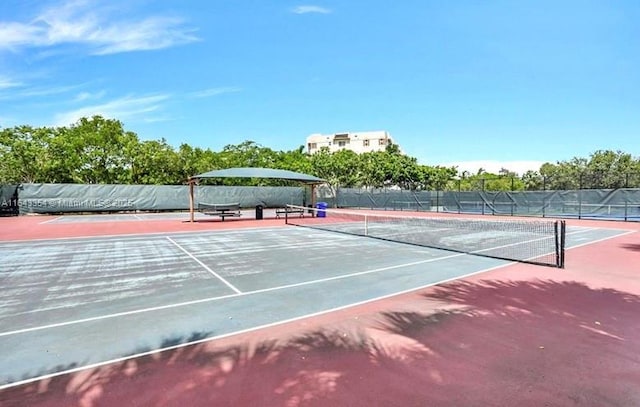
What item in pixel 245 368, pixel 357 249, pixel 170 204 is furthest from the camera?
pixel 170 204

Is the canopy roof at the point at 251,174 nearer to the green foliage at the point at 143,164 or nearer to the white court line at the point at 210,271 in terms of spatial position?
the white court line at the point at 210,271

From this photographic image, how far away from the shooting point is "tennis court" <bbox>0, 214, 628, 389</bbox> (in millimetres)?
4008

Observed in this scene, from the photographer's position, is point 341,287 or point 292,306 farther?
point 341,287

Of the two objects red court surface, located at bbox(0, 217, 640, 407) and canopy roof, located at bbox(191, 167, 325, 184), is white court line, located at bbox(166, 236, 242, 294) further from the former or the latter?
canopy roof, located at bbox(191, 167, 325, 184)

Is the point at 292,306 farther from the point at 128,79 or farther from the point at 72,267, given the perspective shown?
the point at 128,79

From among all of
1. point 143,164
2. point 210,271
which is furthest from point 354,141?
point 210,271

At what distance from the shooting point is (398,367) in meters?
3.42

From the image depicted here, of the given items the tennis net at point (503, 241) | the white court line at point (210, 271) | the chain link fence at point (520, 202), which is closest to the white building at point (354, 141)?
the chain link fence at point (520, 202)

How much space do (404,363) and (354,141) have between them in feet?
318

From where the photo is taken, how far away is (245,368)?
3398 millimetres

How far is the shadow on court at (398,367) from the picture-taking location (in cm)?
291

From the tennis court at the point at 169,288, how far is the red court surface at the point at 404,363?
438 millimetres

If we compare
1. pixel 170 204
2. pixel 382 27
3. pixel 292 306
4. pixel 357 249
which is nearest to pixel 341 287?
pixel 292 306

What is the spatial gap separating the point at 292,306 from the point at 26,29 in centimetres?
1885
